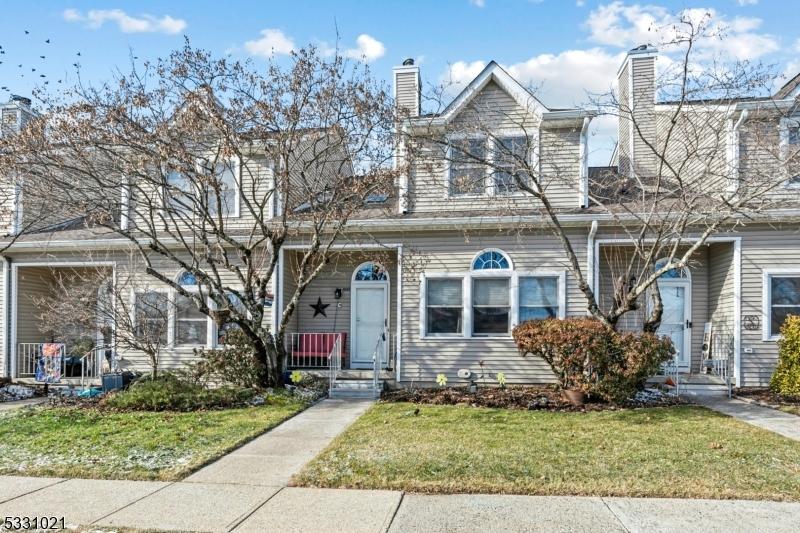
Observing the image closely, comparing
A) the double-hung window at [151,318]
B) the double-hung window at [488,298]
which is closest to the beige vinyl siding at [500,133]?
the double-hung window at [488,298]

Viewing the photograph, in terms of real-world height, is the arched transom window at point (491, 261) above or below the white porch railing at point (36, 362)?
above

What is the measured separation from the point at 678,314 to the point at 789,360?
2517mm

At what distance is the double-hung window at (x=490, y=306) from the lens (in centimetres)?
1143

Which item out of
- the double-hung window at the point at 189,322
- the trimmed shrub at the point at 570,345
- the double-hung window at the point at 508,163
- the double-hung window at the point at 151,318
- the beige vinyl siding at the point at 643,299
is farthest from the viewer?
the double-hung window at the point at 189,322

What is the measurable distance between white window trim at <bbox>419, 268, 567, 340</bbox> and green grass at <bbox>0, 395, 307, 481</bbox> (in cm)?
329

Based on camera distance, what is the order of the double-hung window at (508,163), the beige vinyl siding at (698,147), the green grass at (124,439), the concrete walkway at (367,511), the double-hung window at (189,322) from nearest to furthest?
the concrete walkway at (367,511), the green grass at (124,439), the beige vinyl siding at (698,147), the double-hung window at (508,163), the double-hung window at (189,322)

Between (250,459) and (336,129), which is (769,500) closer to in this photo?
(250,459)

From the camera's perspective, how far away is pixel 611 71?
48.5 feet

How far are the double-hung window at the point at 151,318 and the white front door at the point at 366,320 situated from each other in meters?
4.07

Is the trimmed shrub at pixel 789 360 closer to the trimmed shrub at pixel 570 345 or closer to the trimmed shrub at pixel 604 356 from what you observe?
the trimmed shrub at pixel 604 356

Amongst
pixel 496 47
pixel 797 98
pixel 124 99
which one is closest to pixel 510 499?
pixel 124 99

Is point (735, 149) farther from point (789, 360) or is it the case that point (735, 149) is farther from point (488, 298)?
point (488, 298)

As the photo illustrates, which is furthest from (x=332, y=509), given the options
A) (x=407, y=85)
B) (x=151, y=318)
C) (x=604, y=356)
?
(x=407, y=85)

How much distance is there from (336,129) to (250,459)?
5766 mm
